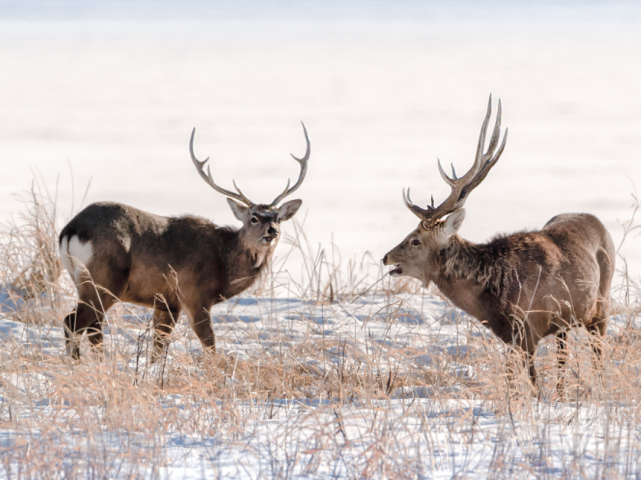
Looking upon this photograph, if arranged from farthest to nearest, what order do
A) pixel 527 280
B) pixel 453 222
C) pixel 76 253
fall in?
pixel 76 253, pixel 453 222, pixel 527 280

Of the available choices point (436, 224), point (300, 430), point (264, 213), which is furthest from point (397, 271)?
point (300, 430)

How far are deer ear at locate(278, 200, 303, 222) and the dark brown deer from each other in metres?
1.82

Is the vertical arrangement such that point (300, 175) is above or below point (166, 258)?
above

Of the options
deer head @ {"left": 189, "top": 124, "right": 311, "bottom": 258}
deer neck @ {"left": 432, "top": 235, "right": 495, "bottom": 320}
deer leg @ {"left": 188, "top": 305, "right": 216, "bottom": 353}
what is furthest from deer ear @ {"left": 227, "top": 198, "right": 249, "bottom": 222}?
deer neck @ {"left": 432, "top": 235, "right": 495, "bottom": 320}

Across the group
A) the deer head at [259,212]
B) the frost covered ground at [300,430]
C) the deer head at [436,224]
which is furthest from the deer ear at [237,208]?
the frost covered ground at [300,430]

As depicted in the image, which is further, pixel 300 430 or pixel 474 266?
pixel 474 266

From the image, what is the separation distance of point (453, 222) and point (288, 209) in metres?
2.46

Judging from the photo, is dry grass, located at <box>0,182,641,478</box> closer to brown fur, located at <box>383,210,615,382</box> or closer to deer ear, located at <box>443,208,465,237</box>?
brown fur, located at <box>383,210,615,382</box>

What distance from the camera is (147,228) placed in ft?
26.5

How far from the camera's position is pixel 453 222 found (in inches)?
278

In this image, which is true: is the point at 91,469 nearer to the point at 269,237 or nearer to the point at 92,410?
the point at 92,410

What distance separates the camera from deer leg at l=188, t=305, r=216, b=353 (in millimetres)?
7910

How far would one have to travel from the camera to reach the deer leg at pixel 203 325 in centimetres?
791

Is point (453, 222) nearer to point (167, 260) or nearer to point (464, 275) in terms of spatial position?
point (464, 275)
